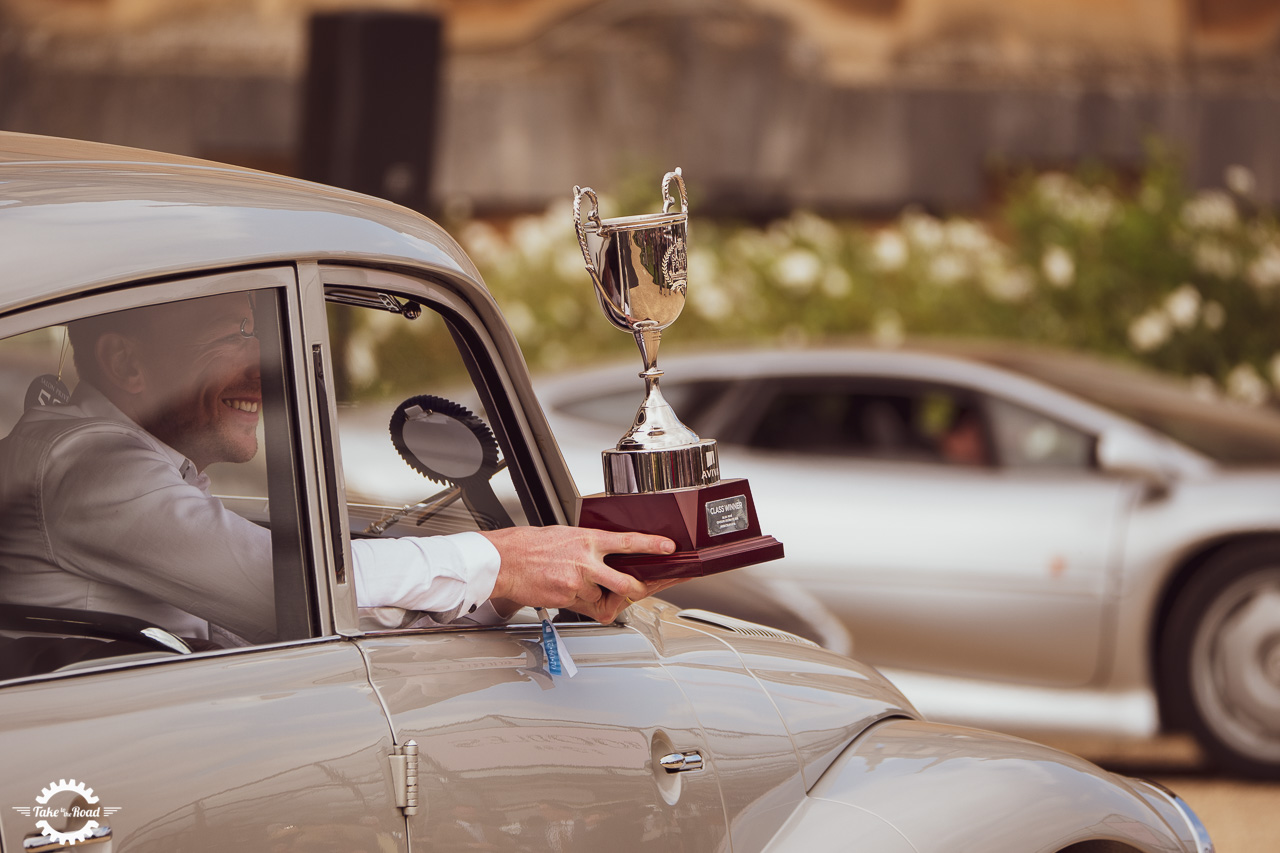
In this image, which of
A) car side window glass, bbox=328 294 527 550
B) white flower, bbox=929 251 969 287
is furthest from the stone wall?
car side window glass, bbox=328 294 527 550

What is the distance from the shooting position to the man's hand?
2.23m

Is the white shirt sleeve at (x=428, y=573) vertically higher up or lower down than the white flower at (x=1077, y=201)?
lower down

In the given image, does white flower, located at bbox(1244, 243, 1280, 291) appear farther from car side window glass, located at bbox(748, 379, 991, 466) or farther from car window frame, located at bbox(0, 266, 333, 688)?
car window frame, located at bbox(0, 266, 333, 688)

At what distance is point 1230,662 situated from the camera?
20.5 ft

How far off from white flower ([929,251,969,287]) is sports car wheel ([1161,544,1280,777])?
17.9 ft

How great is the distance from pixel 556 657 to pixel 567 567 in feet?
0.47

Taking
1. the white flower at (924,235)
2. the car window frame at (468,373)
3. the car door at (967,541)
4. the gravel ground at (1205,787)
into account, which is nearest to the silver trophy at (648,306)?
the car window frame at (468,373)

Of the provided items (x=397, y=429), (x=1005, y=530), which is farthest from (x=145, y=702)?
(x=1005, y=530)

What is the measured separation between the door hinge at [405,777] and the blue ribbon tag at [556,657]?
14.1 inches

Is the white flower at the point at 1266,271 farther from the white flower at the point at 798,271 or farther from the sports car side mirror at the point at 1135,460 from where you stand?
the sports car side mirror at the point at 1135,460

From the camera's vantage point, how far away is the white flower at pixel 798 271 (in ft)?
37.3

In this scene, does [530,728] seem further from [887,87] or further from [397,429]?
[887,87]

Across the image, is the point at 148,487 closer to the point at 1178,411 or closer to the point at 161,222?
the point at 161,222

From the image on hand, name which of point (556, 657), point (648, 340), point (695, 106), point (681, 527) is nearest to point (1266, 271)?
point (695, 106)
